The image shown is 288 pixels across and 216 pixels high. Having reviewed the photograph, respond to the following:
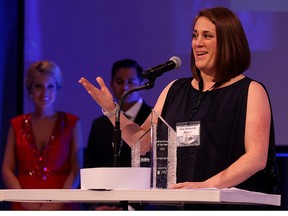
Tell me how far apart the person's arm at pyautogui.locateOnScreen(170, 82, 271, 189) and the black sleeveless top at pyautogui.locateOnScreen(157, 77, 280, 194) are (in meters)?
0.05

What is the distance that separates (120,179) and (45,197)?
0.84 ft

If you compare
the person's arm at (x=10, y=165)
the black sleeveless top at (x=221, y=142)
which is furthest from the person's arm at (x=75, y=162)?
the black sleeveless top at (x=221, y=142)

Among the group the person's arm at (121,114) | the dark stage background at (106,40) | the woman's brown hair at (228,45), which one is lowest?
the person's arm at (121,114)

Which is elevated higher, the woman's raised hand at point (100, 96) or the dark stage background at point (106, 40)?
the dark stage background at point (106, 40)

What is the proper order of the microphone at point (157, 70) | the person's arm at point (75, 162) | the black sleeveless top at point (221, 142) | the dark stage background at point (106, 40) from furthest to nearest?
the dark stage background at point (106, 40) < the person's arm at point (75, 162) < the black sleeveless top at point (221, 142) < the microphone at point (157, 70)

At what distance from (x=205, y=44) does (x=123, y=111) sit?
2.05m

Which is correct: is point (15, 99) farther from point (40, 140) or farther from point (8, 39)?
point (40, 140)

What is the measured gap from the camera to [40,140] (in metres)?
5.13

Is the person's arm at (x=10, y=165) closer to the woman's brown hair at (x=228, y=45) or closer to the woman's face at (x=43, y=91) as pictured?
the woman's face at (x=43, y=91)

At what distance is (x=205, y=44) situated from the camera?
312 cm

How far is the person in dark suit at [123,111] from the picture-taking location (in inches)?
199

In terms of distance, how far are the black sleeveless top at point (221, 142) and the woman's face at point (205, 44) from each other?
0.14m

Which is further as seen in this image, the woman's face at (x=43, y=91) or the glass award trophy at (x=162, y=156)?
the woman's face at (x=43, y=91)

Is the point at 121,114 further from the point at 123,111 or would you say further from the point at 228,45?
the point at 123,111
